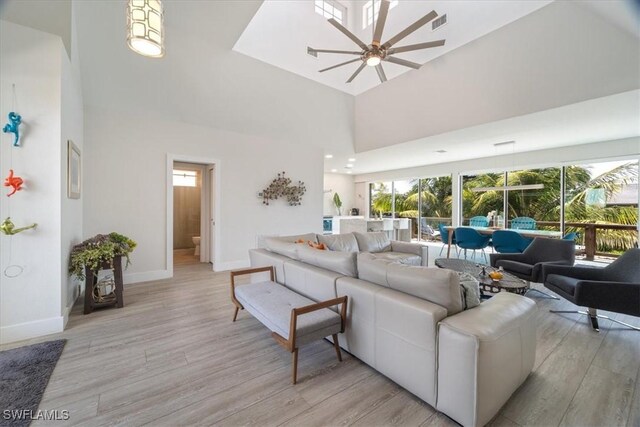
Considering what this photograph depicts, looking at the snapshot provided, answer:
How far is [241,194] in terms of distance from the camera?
5.30 meters

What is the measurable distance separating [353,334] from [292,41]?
464cm

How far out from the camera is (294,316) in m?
1.79

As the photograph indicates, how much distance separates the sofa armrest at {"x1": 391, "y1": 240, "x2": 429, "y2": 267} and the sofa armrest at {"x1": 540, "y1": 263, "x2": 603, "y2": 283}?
1559mm

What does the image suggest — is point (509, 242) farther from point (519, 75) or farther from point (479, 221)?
point (519, 75)

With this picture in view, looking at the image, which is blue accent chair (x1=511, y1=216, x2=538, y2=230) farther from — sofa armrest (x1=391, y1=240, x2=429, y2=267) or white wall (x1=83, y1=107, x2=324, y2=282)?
white wall (x1=83, y1=107, x2=324, y2=282)

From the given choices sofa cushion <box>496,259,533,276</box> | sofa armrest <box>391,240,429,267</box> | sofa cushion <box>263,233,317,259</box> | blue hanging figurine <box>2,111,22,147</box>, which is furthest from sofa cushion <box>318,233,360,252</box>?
blue hanging figurine <box>2,111,22,147</box>

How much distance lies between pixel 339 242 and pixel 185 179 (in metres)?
5.46

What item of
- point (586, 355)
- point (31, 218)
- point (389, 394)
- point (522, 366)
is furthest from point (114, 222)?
point (586, 355)

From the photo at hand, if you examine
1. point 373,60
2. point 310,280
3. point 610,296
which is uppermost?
point 373,60

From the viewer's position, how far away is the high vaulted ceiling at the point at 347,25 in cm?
368

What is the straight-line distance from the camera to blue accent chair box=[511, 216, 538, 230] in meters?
6.39

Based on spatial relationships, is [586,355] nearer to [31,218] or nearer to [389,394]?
[389,394]

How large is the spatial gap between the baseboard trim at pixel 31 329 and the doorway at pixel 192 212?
258cm

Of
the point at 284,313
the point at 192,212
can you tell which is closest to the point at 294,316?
the point at 284,313
